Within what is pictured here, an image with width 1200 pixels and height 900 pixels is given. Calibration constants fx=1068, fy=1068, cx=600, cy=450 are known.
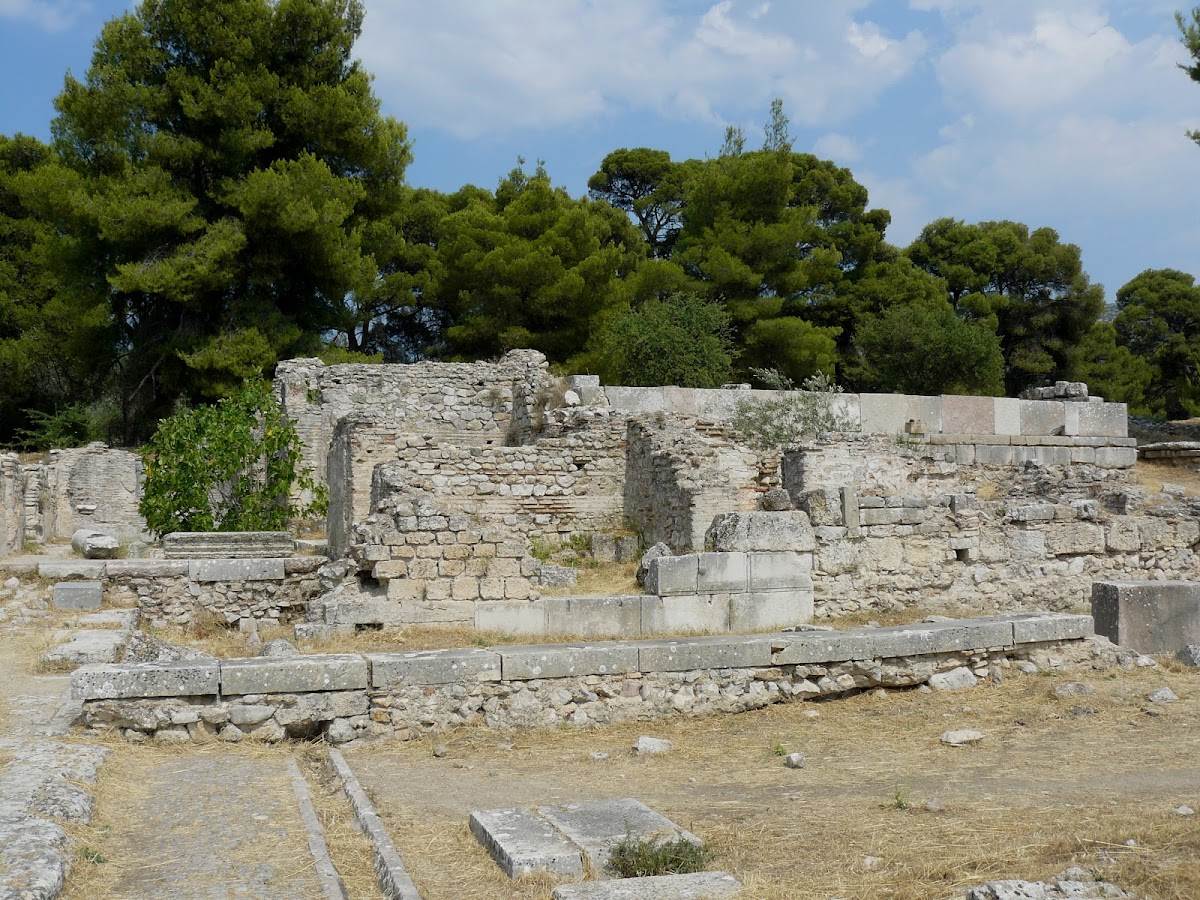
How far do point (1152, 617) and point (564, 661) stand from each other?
5.22m

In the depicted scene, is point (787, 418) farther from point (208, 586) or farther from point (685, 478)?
point (208, 586)

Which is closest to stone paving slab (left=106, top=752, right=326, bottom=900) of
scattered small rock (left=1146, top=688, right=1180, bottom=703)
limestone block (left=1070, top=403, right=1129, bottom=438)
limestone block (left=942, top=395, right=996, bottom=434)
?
scattered small rock (left=1146, top=688, right=1180, bottom=703)

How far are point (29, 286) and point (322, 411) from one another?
15608 mm

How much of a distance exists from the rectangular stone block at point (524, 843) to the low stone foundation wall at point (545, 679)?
214cm

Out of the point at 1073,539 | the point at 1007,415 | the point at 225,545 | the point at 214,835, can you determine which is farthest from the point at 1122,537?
the point at 225,545

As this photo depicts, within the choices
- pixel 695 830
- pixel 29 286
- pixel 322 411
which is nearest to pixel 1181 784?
pixel 695 830

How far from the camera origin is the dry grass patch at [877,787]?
13.1 feet

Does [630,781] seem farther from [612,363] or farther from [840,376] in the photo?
[840,376]

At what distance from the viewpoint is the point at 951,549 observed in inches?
437

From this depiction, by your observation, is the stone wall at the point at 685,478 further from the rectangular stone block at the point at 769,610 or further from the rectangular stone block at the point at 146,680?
the rectangular stone block at the point at 146,680

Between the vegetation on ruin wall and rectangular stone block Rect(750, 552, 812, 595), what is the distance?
994cm

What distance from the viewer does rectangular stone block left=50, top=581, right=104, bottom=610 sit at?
1091 cm

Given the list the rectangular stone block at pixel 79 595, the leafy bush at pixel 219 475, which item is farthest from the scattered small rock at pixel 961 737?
the leafy bush at pixel 219 475

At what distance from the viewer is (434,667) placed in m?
6.86
